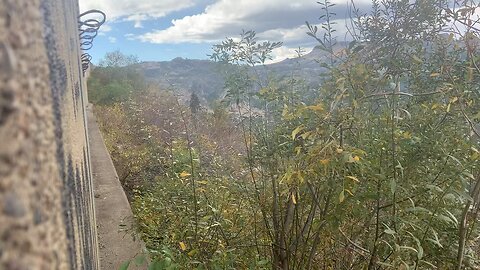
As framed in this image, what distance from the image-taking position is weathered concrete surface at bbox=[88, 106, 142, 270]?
11.6 feet

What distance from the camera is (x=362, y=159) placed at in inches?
77.0

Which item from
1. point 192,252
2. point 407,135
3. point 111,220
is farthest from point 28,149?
point 111,220

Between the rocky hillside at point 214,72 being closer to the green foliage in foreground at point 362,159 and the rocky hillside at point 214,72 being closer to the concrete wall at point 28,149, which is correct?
the green foliage in foreground at point 362,159

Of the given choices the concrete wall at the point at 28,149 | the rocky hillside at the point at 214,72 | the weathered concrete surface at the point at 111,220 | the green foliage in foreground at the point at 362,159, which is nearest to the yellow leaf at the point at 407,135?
the green foliage in foreground at the point at 362,159

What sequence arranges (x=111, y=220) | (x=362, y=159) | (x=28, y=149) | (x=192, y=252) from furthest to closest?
(x=111, y=220)
(x=192, y=252)
(x=362, y=159)
(x=28, y=149)

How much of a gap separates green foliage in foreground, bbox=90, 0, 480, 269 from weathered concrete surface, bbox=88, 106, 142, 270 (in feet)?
1.85

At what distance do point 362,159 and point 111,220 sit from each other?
3.02m

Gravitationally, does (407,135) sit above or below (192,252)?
above

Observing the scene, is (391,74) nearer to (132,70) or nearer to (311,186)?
(311,186)

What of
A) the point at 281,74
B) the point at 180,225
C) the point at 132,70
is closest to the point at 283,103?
the point at 281,74

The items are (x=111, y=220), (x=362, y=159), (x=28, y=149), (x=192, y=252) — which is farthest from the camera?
(x=111, y=220)

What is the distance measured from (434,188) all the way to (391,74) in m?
0.63

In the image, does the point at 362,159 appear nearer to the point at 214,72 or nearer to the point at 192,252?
the point at 192,252

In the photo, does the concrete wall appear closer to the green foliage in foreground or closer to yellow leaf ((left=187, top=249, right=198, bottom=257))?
the green foliage in foreground
